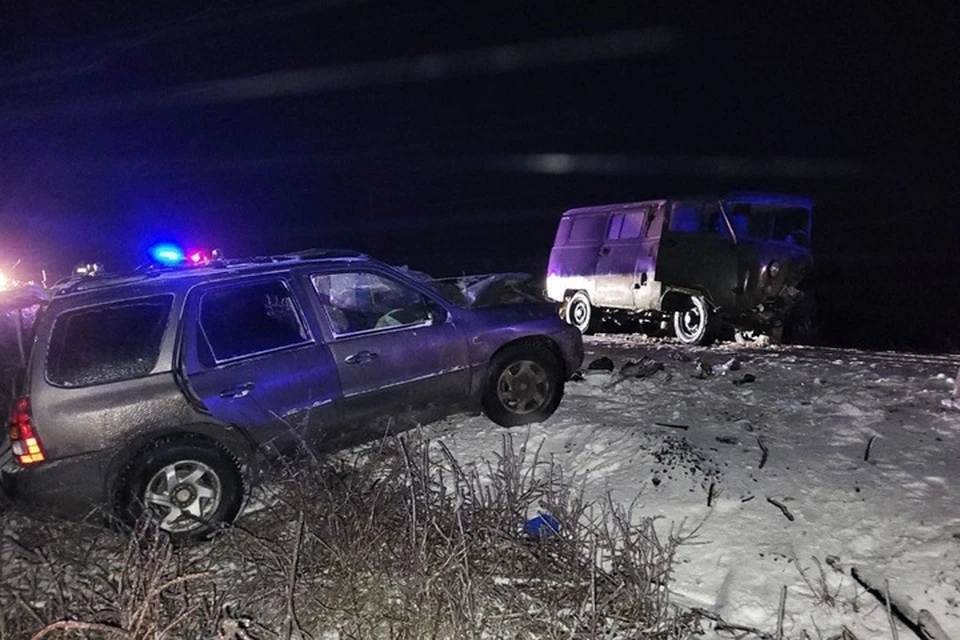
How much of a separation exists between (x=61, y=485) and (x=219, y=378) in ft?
3.37

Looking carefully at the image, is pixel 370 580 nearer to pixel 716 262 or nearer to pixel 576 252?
pixel 716 262

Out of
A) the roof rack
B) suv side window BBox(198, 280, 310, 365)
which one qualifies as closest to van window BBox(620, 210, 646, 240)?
the roof rack

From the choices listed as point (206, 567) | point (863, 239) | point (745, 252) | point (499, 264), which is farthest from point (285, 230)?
point (206, 567)

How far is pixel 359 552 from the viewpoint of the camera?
10.2ft

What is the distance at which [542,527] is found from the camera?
3281mm

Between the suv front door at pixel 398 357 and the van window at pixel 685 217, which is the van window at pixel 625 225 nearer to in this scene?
the van window at pixel 685 217

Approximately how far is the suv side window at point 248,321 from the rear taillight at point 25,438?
98 centimetres

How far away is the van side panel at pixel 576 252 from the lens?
37.8ft

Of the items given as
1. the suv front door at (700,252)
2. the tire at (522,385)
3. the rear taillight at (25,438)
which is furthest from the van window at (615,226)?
the rear taillight at (25,438)

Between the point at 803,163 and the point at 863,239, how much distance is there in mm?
12087

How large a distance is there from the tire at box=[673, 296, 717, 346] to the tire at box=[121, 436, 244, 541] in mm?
7660

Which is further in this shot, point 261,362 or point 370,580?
point 261,362

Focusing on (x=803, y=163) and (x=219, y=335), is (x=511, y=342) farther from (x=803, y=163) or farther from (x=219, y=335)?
(x=803, y=163)

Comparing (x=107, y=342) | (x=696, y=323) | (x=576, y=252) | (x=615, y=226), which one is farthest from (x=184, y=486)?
(x=576, y=252)
